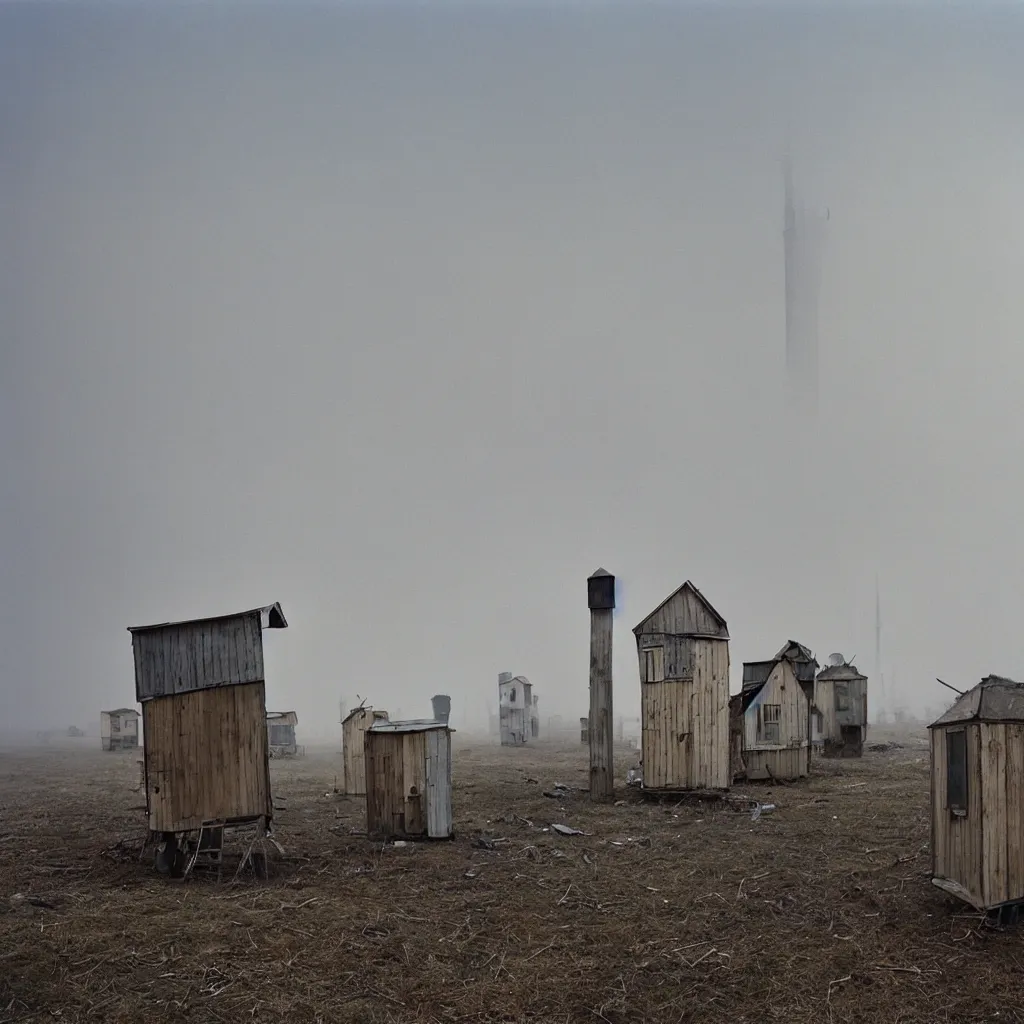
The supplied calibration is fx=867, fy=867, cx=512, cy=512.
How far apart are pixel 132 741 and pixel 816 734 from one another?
44.4 metres

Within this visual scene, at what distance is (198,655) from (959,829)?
12.9 meters

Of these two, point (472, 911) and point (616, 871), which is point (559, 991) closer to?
point (472, 911)

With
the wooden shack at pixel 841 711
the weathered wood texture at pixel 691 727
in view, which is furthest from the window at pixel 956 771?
the wooden shack at pixel 841 711

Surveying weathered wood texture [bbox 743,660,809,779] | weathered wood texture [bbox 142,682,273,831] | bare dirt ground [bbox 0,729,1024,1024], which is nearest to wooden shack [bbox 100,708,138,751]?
bare dirt ground [bbox 0,729,1024,1024]

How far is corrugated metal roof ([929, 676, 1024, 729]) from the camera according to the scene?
11398 millimetres

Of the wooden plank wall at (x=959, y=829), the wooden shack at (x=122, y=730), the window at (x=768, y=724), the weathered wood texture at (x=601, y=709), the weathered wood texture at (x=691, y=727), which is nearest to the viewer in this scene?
the wooden plank wall at (x=959, y=829)

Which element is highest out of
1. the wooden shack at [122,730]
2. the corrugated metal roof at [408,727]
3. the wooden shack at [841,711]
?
the corrugated metal roof at [408,727]

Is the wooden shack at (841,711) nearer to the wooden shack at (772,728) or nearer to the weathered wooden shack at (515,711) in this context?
the wooden shack at (772,728)

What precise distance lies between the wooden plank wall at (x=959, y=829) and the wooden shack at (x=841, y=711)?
1050 inches

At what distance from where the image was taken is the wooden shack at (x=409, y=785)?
18625mm

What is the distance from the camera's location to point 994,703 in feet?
38.0

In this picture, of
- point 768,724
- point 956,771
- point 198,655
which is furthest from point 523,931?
point 768,724

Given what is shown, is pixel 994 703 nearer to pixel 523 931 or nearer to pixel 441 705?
pixel 523 931

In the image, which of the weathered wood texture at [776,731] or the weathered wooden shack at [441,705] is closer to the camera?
the weathered wood texture at [776,731]
